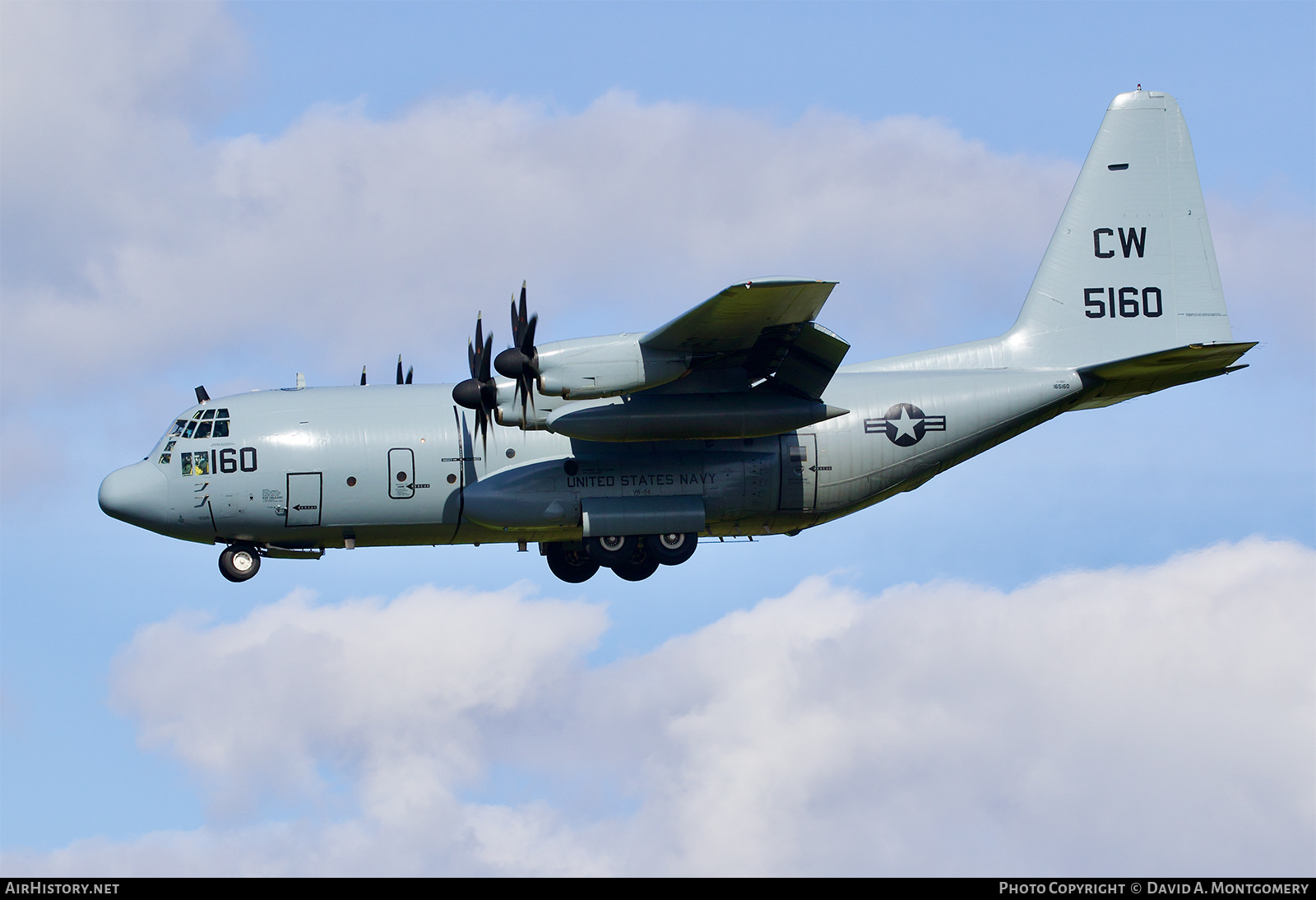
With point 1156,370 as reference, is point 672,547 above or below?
below

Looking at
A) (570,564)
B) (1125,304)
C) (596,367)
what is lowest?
(570,564)

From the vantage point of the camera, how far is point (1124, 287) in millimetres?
32906

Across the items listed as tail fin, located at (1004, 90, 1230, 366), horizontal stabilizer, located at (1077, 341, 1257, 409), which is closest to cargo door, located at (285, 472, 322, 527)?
tail fin, located at (1004, 90, 1230, 366)

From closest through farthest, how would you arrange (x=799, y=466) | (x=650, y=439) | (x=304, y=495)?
(x=650, y=439) < (x=304, y=495) < (x=799, y=466)

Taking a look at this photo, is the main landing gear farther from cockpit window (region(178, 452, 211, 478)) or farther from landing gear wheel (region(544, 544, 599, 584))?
cockpit window (region(178, 452, 211, 478))

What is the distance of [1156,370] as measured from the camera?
102 ft

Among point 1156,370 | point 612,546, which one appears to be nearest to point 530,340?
point 612,546

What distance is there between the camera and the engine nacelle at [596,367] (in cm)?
2677

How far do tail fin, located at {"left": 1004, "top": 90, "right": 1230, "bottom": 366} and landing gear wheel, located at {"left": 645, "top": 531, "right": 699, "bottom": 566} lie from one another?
8.15 metres

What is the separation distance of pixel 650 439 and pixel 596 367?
2.90 m

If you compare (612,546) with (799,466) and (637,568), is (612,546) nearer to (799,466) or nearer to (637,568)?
(637,568)

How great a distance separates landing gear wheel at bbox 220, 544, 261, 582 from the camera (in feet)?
99.6
